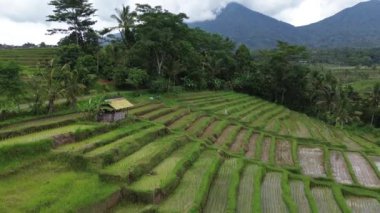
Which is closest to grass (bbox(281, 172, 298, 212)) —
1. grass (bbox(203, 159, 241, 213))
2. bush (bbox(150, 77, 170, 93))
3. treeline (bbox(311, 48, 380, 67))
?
grass (bbox(203, 159, 241, 213))

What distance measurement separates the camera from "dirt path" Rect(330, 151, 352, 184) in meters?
17.1

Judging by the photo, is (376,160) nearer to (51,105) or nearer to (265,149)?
(265,149)

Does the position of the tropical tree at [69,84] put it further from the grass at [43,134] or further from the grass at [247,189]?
→ the grass at [247,189]

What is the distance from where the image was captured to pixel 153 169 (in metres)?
13.8

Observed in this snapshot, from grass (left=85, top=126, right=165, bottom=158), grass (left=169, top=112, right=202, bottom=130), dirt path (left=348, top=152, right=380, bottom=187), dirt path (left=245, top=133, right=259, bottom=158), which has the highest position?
grass (left=85, top=126, right=165, bottom=158)

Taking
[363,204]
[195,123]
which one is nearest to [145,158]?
[363,204]

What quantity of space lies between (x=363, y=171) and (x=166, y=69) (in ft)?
57.2

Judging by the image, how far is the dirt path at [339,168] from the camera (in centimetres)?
1709

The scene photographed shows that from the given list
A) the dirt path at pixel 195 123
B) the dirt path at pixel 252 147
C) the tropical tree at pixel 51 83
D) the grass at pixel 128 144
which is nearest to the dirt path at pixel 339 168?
the dirt path at pixel 252 147

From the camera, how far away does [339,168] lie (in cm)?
1886

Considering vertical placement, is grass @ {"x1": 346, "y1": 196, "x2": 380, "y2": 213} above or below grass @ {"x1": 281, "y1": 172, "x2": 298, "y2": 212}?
below

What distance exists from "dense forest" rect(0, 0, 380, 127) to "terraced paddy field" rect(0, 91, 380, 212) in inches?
88.3

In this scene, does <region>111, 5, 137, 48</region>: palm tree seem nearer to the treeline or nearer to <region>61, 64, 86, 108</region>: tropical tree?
<region>61, 64, 86, 108</region>: tropical tree

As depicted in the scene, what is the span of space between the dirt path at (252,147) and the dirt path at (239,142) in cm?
38
